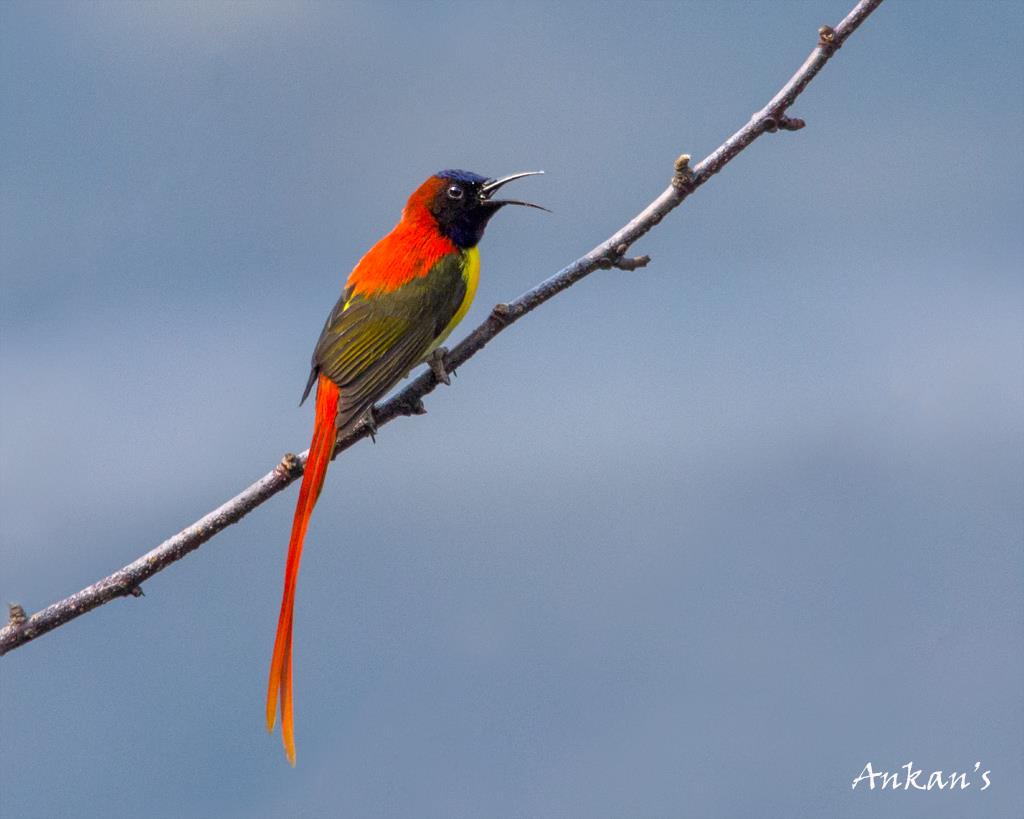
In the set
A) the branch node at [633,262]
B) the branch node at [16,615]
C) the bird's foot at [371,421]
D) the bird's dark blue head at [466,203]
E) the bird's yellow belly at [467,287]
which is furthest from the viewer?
the bird's dark blue head at [466,203]

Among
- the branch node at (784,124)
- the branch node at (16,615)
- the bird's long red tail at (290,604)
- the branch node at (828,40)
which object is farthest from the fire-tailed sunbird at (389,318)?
the branch node at (828,40)

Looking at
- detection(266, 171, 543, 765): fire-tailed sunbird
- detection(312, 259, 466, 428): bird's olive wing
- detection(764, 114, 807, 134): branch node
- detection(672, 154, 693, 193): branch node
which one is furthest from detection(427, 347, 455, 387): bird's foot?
detection(764, 114, 807, 134): branch node

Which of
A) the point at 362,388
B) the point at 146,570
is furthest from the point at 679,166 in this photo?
the point at 146,570

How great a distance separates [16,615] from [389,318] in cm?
194

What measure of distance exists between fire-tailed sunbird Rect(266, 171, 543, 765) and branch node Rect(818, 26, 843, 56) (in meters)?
1.66

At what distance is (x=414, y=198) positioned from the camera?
5469 mm

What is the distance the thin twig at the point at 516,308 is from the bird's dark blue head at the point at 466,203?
1431mm

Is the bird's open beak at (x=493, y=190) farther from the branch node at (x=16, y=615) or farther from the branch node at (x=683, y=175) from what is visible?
the branch node at (x=16, y=615)

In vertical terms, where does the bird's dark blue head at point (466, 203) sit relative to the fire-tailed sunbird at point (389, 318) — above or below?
above

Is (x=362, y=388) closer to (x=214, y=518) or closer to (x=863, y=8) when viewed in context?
(x=214, y=518)

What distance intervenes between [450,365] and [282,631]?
3.50ft

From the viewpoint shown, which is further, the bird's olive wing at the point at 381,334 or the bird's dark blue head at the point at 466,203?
the bird's dark blue head at the point at 466,203

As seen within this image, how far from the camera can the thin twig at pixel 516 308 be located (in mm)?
3270

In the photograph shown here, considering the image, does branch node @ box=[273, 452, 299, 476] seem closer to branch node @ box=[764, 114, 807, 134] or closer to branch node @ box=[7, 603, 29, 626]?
branch node @ box=[7, 603, 29, 626]
